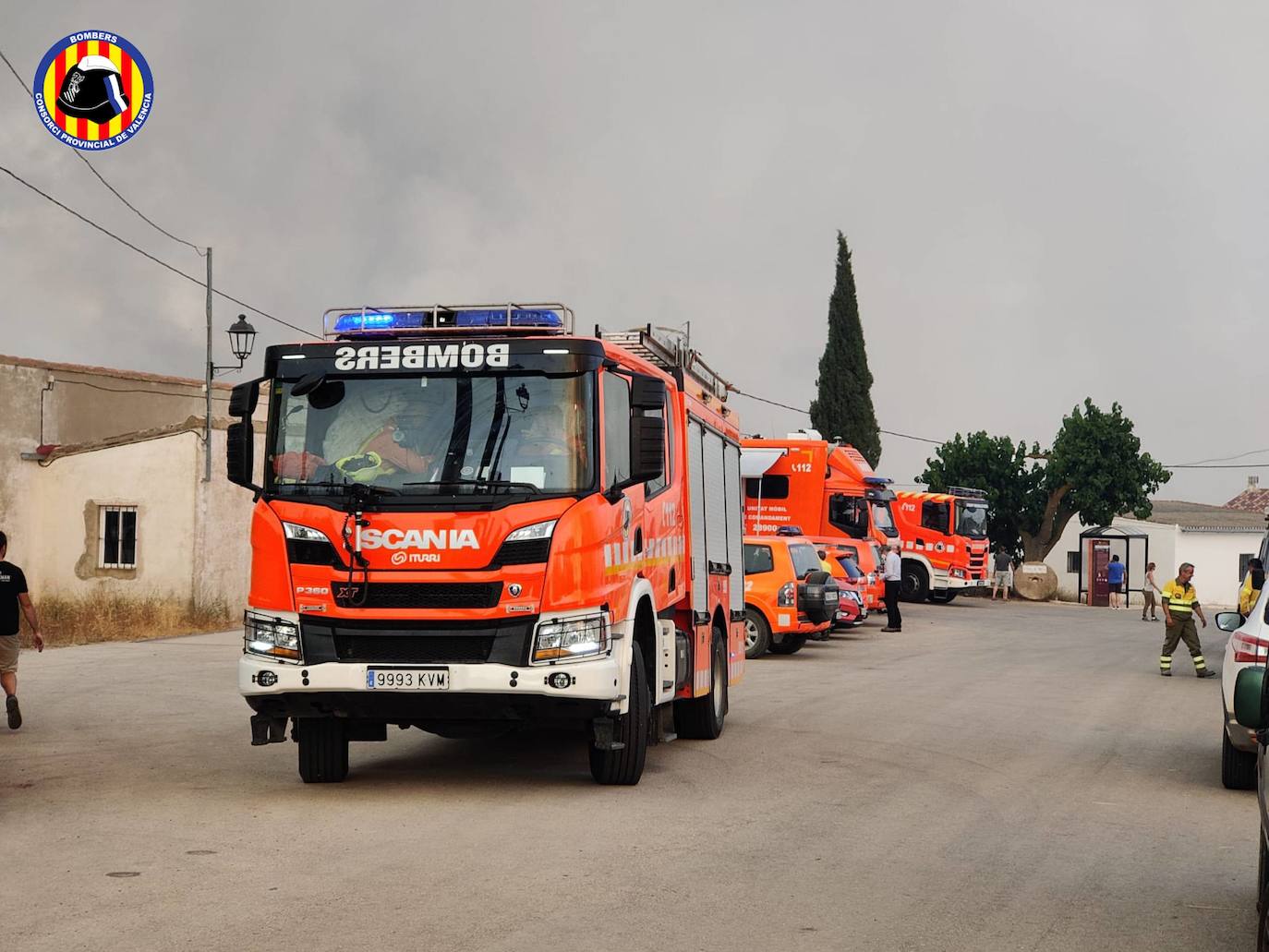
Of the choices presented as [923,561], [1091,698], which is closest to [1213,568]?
[923,561]

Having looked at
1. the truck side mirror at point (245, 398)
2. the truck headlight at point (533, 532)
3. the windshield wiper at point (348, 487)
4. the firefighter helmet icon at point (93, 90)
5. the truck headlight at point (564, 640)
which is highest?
the firefighter helmet icon at point (93, 90)

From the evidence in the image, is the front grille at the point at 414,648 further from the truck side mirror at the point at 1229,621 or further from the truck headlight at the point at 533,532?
the truck side mirror at the point at 1229,621

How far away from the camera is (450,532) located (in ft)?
32.4

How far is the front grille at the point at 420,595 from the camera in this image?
985 cm

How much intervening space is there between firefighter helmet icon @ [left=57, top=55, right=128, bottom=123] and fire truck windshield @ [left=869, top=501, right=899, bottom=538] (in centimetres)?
2255

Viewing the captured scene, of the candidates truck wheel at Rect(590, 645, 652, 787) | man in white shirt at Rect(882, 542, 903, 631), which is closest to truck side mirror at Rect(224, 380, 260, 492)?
truck wheel at Rect(590, 645, 652, 787)

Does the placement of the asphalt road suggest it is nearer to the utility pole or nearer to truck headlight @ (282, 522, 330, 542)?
truck headlight @ (282, 522, 330, 542)

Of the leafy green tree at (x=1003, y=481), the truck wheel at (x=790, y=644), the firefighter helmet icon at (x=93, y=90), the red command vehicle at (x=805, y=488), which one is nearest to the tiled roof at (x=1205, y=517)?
the leafy green tree at (x=1003, y=481)

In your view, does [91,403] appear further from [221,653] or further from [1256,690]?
[1256,690]

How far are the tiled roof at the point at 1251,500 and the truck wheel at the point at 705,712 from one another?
286 ft

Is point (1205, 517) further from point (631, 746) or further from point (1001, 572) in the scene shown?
point (631, 746)

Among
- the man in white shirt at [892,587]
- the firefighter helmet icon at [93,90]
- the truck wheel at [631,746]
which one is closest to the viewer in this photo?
the truck wheel at [631,746]

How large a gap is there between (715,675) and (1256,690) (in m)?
8.56

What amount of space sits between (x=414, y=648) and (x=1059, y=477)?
162 feet
